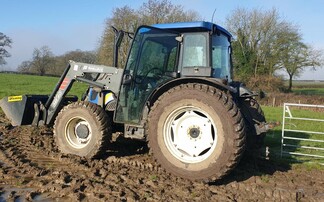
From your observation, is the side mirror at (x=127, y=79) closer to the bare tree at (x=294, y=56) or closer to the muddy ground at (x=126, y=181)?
the muddy ground at (x=126, y=181)

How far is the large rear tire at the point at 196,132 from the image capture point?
5075mm

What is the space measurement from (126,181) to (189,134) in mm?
1145

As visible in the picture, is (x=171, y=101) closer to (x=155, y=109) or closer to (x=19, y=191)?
(x=155, y=109)

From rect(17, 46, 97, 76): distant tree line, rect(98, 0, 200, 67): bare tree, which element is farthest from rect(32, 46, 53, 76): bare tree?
rect(98, 0, 200, 67): bare tree

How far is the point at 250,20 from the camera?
38219 millimetres

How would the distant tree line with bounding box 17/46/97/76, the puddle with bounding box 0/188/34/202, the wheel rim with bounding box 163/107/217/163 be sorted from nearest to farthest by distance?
the puddle with bounding box 0/188/34/202 < the wheel rim with bounding box 163/107/217/163 < the distant tree line with bounding box 17/46/97/76

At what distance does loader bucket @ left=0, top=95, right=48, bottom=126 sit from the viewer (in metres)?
7.59

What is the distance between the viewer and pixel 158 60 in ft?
21.3

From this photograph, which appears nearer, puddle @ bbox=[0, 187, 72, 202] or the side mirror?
puddle @ bbox=[0, 187, 72, 202]

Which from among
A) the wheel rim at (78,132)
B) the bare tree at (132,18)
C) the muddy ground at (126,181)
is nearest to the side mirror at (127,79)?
the wheel rim at (78,132)

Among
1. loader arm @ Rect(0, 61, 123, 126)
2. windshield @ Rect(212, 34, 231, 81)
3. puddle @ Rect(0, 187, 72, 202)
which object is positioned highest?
windshield @ Rect(212, 34, 231, 81)

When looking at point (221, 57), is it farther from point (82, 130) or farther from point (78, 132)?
point (78, 132)

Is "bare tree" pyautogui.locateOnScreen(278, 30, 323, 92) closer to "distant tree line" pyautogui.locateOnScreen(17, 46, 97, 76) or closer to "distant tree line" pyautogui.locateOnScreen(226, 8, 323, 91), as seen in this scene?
"distant tree line" pyautogui.locateOnScreen(226, 8, 323, 91)

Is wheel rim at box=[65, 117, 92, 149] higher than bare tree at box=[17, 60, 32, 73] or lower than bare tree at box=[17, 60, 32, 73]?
lower
